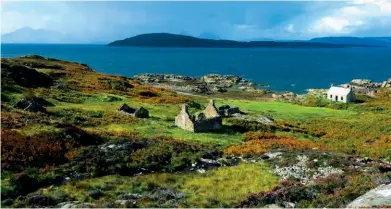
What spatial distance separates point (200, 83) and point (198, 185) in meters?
123

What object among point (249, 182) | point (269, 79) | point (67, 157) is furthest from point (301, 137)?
point (269, 79)

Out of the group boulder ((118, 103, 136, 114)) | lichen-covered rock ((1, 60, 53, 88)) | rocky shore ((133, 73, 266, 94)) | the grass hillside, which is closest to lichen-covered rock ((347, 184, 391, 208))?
the grass hillside

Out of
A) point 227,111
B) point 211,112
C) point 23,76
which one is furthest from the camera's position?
point 23,76

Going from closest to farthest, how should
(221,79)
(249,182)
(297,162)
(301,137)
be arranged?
1. (249,182)
2. (297,162)
3. (301,137)
4. (221,79)

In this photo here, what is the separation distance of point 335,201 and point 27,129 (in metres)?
21.7

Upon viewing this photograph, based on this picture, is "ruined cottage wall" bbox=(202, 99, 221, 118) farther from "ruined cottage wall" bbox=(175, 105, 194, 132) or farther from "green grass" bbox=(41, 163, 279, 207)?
"green grass" bbox=(41, 163, 279, 207)

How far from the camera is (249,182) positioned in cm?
2609

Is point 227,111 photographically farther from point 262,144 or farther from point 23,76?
point 23,76

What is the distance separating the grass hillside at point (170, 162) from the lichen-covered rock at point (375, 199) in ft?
2.95

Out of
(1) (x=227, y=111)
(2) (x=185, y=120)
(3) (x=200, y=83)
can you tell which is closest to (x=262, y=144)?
(2) (x=185, y=120)

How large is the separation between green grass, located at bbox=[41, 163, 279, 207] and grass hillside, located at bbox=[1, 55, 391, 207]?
0.19 feet

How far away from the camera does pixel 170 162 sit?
29.9 metres

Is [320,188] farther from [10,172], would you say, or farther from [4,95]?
[4,95]

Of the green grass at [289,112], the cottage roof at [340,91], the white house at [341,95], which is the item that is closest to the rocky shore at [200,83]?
the white house at [341,95]
